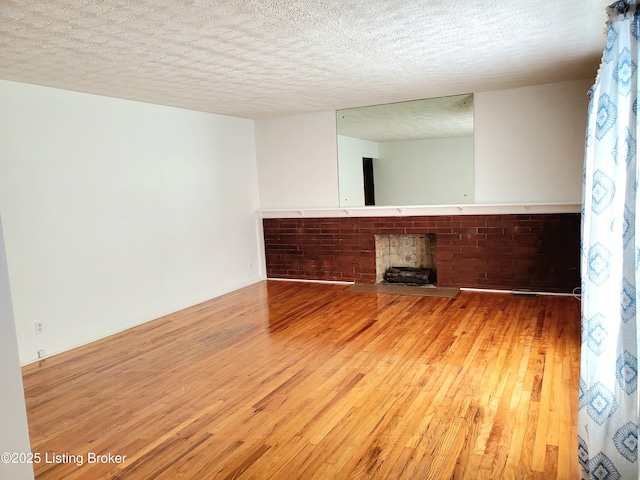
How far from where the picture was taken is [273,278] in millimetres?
7211

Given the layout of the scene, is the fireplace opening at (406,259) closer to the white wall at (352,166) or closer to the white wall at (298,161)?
the white wall at (352,166)

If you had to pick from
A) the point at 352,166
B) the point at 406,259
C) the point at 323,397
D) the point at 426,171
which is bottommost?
the point at 323,397

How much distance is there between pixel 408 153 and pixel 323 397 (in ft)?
12.5

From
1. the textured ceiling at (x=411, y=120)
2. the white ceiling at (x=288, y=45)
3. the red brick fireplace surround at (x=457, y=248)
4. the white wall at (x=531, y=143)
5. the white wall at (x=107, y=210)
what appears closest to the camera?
the white ceiling at (x=288, y=45)

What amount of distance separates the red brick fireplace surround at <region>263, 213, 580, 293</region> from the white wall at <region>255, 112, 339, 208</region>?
0.32m

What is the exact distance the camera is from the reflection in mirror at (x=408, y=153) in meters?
5.86

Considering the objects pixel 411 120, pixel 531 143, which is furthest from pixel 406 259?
pixel 531 143

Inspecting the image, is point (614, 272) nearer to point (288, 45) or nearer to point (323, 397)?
point (323, 397)

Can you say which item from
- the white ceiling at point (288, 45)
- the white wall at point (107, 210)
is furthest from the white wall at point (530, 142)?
the white wall at point (107, 210)

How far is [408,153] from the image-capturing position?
611 cm

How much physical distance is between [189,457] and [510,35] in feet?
10.8

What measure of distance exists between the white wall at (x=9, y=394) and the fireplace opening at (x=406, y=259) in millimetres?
5188

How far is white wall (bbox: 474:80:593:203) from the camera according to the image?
5.35 metres

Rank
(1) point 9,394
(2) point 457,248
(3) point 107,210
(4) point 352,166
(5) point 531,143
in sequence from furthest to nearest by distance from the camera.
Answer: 1. (4) point 352,166
2. (2) point 457,248
3. (5) point 531,143
4. (3) point 107,210
5. (1) point 9,394
